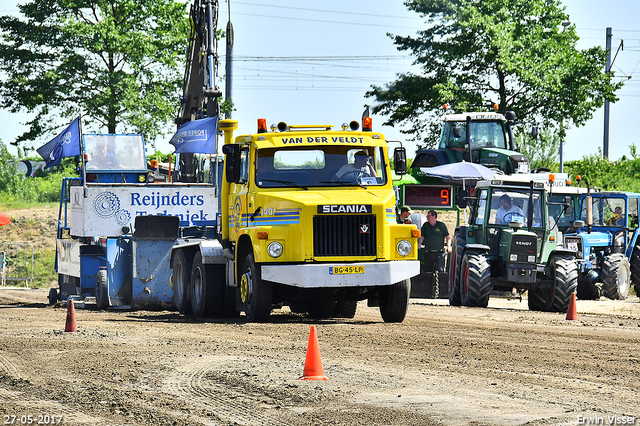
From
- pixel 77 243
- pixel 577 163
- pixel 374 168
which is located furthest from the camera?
pixel 577 163

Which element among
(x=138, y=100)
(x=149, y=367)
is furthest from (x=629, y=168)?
(x=149, y=367)

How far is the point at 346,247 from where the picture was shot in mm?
13469

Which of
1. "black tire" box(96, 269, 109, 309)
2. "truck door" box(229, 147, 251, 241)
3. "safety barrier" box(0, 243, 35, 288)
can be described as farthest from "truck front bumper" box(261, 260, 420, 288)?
"safety barrier" box(0, 243, 35, 288)

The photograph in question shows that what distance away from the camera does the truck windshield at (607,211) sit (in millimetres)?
23562

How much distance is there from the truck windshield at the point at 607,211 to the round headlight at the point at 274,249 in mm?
12338

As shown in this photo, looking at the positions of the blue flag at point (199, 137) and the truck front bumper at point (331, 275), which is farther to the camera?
the blue flag at point (199, 137)

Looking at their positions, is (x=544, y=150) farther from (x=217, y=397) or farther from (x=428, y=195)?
(x=217, y=397)

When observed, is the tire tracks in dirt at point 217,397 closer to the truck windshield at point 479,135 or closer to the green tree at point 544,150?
the truck windshield at point 479,135

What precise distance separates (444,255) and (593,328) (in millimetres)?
8415

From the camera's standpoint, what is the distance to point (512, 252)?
60.2ft

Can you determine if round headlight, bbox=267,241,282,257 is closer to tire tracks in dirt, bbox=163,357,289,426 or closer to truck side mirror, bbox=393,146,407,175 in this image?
truck side mirror, bbox=393,146,407,175

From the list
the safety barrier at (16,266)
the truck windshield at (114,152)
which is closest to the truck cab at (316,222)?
the truck windshield at (114,152)

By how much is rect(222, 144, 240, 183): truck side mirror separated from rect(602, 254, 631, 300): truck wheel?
10917 mm

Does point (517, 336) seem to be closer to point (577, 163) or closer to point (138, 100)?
point (138, 100)
